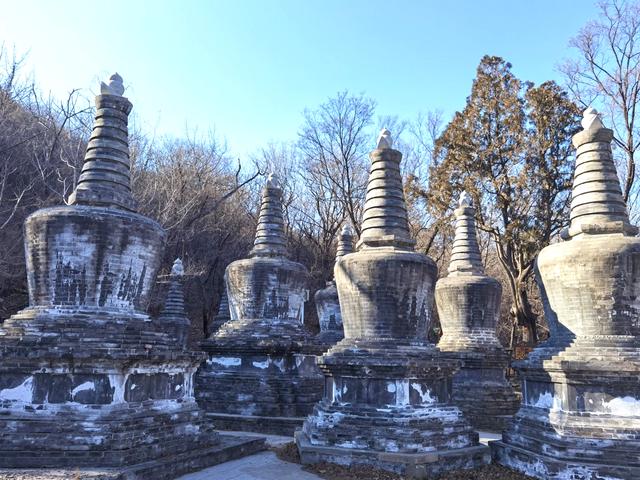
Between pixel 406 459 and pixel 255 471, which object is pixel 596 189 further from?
pixel 255 471

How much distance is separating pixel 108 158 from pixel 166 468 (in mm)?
5627

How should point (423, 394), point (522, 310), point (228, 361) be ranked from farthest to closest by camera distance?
point (522, 310) < point (228, 361) < point (423, 394)

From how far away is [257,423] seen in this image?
46.5ft

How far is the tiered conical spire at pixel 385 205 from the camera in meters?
11.0

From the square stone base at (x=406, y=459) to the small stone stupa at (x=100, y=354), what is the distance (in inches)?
66.6

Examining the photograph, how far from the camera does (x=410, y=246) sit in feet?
36.6

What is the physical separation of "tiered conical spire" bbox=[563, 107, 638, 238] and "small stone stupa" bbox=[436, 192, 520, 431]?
5.78 metres

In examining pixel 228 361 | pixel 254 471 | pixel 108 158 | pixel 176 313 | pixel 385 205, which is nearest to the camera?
pixel 254 471

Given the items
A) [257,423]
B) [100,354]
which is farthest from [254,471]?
[257,423]

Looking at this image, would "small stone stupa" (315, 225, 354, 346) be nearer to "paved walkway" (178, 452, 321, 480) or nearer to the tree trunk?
the tree trunk

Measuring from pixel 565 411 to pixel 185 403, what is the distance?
6.48 metres

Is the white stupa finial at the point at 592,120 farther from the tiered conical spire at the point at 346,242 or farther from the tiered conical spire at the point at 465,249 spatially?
the tiered conical spire at the point at 346,242

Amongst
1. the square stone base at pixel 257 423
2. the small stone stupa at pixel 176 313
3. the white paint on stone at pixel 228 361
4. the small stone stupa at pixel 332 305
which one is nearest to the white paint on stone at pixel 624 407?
the square stone base at pixel 257 423

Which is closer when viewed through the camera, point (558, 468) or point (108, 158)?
point (558, 468)
